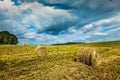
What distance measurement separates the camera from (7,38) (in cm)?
9362

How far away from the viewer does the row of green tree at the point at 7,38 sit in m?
92.3

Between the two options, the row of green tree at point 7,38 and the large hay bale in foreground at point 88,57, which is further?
the row of green tree at point 7,38

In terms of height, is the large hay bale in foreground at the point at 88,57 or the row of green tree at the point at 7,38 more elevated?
the row of green tree at the point at 7,38

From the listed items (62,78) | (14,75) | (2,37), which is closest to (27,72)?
(14,75)

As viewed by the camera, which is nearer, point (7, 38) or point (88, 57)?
point (88, 57)

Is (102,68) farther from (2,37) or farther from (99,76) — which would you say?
(2,37)

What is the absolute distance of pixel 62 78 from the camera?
1717cm

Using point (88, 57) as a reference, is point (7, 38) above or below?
above

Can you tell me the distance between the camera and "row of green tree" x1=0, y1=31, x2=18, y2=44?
92294mm

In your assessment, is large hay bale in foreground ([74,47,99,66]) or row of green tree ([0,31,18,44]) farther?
row of green tree ([0,31,18,44])

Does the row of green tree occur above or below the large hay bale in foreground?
above

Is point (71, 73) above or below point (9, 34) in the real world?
below

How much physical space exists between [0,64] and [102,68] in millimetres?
9089

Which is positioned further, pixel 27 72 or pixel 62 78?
pixel 27 72
